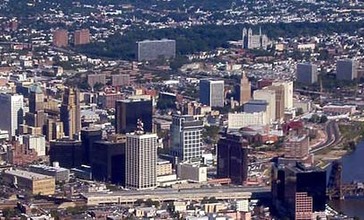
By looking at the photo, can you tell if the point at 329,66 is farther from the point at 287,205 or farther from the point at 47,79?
the point at 287,205

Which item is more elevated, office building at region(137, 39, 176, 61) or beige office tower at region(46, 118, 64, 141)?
office building at region(137, 39, 176, 61)

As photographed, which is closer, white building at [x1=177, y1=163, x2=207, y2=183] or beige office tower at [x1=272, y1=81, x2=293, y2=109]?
white building at [x1=177, y1=163, x2=207, y2=183]

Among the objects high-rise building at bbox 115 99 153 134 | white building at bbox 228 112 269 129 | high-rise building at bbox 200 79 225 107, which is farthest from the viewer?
high-rise building at bbox 200 79 225 107

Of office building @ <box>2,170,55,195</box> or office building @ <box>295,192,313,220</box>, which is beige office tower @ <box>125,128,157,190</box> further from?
office building @ <box>295,192,313,220</box>

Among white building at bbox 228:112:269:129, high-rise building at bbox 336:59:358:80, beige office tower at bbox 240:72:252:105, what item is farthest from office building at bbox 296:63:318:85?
white building at bbox 228:112:269:129

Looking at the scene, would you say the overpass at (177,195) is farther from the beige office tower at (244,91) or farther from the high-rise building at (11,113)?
the beige office tower at (244,91)

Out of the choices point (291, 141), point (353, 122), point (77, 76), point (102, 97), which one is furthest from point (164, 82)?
point (291, 141)

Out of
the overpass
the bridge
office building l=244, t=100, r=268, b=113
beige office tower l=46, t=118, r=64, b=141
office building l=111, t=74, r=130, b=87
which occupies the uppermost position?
office building l=111, t=74, r=130, b=87
